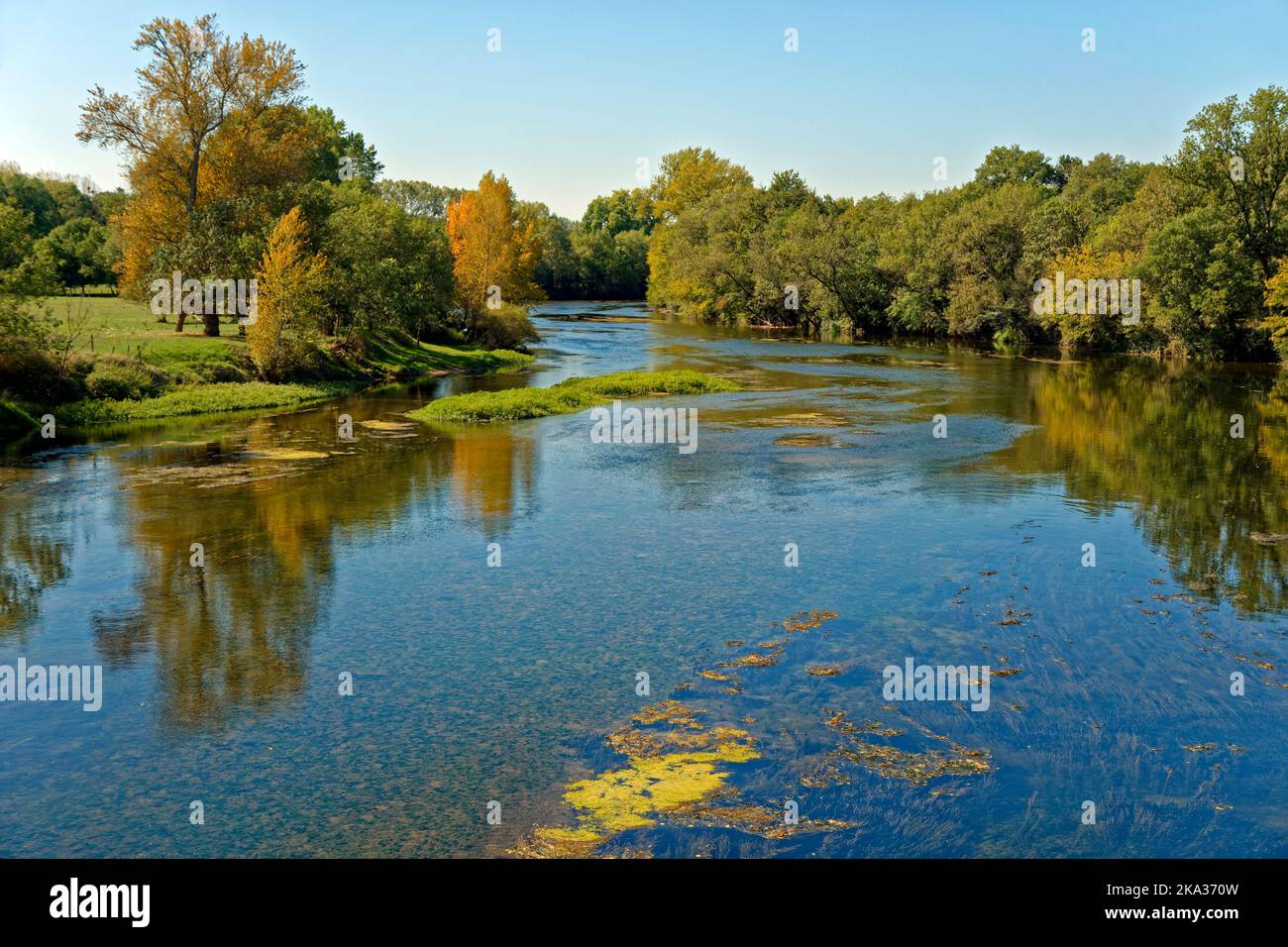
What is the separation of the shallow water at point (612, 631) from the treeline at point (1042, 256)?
112 feet

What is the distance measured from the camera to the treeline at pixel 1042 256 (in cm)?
6347

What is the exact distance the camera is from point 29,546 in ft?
75.2

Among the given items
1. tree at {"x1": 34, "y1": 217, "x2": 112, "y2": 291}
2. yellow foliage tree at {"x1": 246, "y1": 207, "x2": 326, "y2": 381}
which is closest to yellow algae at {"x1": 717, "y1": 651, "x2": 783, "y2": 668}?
yellow foliage tree at {"x1": 246, "y1": 207, "x2": 326, "y2": 381}

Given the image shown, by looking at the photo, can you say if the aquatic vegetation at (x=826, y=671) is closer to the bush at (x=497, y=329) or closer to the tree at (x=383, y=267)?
the tree at (x=383, y=267)

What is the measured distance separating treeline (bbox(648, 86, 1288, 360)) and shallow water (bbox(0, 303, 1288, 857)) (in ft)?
112

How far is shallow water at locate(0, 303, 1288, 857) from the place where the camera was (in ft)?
38.2

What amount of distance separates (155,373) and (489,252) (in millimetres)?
37335

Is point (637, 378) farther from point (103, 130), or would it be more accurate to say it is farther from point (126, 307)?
point (126, 307)

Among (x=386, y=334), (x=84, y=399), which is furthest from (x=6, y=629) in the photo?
(x=386, y=334)

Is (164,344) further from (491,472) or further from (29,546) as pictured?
(29,546)

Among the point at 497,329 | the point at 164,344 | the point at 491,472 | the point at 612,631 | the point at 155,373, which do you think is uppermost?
the point at 497,329

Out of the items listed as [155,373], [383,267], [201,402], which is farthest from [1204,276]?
[155,373]

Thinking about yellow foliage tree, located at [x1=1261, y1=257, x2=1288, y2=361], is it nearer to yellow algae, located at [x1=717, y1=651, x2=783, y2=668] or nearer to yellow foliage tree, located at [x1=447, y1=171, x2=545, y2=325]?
yellow foliage tree, located at [x1=447, y1=171, x2=545, y2=325]

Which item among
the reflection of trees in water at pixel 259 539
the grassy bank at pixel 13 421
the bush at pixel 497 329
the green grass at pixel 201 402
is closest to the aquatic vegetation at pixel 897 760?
the reflection of trees in water at pixel 259 539
